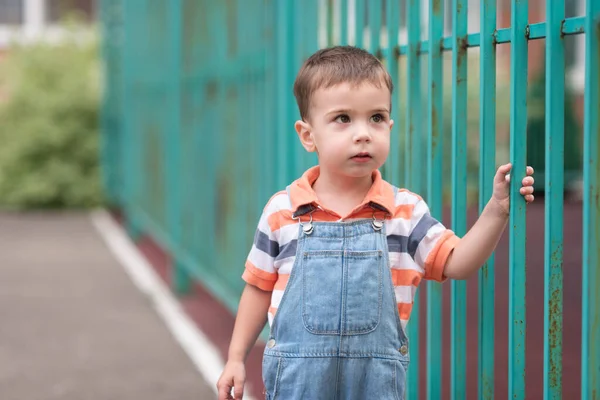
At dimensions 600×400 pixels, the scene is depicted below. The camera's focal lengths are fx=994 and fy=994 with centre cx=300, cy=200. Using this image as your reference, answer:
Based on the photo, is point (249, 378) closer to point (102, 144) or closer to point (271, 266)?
point (271, 266)

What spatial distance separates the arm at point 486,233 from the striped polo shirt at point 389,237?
0.11 ft

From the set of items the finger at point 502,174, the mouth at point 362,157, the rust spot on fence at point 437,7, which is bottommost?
the finger at point 502,174

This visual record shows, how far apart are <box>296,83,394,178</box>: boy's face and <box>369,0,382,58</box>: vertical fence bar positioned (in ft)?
3.75

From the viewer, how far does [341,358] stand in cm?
243

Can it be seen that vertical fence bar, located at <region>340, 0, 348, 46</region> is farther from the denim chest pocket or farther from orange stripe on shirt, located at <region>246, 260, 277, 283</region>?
the denim chest pocket

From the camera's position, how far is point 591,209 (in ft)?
7.37

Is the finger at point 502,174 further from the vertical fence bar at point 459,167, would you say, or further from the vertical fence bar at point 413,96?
the vertical fence bar at point 413,96

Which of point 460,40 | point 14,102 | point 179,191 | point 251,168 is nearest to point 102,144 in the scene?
point 14,102

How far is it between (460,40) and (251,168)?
109 inches

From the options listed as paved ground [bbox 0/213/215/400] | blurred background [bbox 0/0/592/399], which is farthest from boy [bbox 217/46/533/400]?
paved ground [bbox 0/213/215/400]

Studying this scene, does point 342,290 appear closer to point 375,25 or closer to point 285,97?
point 375,25

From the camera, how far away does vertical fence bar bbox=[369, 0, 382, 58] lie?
3520 mm

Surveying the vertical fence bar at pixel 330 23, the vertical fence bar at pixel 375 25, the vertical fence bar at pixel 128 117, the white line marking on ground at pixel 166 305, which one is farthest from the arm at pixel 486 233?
the vertical fence bar at pixel 128 117

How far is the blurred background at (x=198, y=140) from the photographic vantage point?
4605mm
